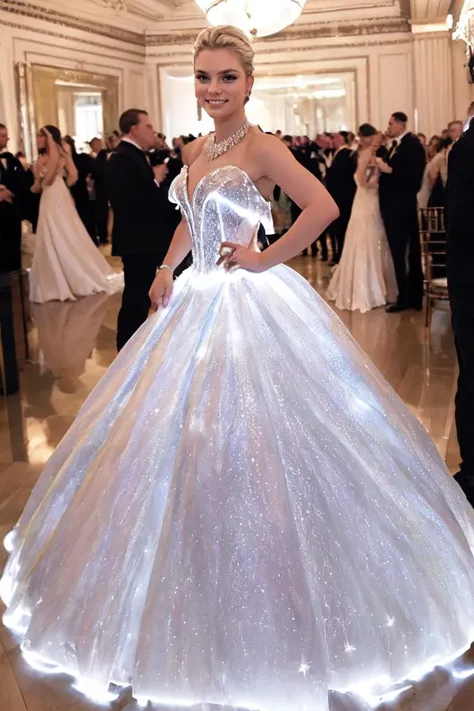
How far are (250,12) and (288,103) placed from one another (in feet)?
19.2

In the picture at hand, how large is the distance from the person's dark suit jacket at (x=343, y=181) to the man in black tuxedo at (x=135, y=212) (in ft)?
13.9

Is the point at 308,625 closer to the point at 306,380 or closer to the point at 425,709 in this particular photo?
the point at 425,709

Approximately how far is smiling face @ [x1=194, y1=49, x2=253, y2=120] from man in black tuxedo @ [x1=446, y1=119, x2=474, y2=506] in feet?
2.45

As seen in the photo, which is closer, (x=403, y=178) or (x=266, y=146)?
(x=266, y=146)

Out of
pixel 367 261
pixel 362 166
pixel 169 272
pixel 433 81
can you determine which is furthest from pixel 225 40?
pixel 433 81

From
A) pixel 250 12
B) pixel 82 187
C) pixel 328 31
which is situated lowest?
pixel 82 187

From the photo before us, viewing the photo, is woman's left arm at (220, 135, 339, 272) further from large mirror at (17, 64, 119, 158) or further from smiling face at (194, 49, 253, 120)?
large mirror at (17, 64, 119, 158)

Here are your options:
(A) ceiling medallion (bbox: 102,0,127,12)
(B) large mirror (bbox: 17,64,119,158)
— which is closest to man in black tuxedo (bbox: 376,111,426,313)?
(B) large mirror (bbox: 17,64,119,158)

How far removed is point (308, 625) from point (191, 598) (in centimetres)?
25

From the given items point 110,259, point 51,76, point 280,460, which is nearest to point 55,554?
point 280,460

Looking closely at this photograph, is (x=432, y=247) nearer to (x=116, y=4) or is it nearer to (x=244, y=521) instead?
(x=244, y=521)

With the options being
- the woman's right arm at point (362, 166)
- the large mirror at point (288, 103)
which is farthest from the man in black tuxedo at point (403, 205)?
the large mirror at point (288, 103)

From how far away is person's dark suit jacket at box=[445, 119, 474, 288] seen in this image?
2.46 meters

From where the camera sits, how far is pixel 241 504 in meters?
1.83
